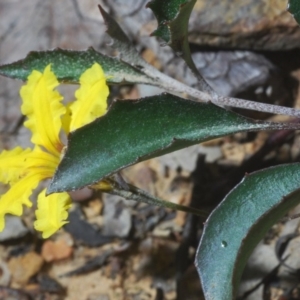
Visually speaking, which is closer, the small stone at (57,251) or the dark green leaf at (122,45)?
the dark green leaf at (122,45)

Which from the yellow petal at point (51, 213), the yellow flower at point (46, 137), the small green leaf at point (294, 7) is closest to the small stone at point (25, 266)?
the yellow flower at point (46, 137)

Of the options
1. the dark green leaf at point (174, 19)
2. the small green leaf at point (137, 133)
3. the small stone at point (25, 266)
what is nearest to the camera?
the small green leaf at point (137, 133)

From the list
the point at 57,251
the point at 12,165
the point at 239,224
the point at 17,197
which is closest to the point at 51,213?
the point at 17,197

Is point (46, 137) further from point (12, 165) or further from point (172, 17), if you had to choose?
point (172, 17)

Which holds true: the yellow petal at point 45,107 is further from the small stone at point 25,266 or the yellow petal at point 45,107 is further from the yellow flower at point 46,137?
the small stone at point 25,266

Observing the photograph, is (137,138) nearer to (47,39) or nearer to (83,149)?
(83,149)
